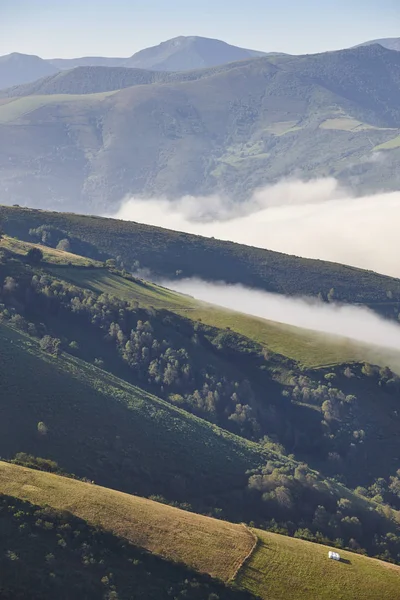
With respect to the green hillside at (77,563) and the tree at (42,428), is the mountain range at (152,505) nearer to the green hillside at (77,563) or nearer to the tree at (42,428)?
the green hillside at (77,563)

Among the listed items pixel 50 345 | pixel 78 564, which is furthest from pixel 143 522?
pixel 50 345

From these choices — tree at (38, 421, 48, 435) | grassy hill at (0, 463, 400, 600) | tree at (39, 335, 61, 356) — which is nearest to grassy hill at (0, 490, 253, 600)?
grassy hill at (0, 463, 400, 600)

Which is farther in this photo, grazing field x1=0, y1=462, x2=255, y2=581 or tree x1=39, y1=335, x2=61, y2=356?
tree x1=39, y1=335, x2=61, y2=356

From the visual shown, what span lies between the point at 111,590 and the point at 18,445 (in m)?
48.3

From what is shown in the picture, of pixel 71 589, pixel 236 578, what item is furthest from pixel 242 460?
pixel 71 589

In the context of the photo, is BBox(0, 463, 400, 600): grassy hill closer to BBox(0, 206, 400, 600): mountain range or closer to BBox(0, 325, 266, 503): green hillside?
BBox(0, 206, 400, 600): mountain range

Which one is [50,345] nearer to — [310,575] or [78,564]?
[78,564]

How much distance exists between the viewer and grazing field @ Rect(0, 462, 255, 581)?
341 feet

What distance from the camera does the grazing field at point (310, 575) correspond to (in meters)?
102

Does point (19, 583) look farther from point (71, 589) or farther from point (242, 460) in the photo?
point (242, 460)

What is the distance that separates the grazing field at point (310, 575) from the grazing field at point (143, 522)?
8.57 ft

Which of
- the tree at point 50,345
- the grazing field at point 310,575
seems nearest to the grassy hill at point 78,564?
the grazing field at point 310,575

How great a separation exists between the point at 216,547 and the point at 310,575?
12.3m

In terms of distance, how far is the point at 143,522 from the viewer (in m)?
108
